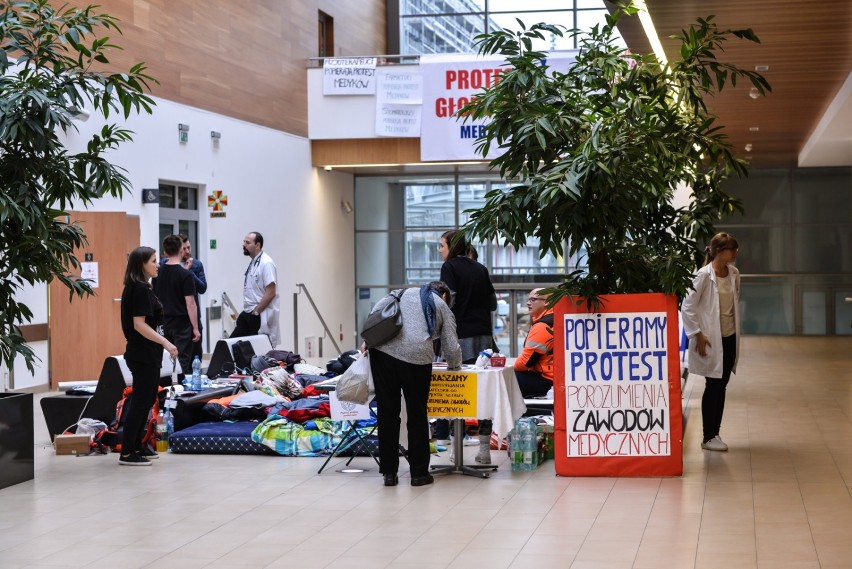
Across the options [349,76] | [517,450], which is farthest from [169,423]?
[349,76]

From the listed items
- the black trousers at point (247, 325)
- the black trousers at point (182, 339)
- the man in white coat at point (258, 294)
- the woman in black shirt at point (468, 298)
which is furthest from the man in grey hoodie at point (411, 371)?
the black trousers at point (247, 325)

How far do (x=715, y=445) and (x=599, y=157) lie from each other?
102 inches

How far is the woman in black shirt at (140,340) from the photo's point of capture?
8.01 m

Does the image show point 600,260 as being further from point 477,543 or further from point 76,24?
point 76,24

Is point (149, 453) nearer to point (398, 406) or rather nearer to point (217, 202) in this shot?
point (398, 406)

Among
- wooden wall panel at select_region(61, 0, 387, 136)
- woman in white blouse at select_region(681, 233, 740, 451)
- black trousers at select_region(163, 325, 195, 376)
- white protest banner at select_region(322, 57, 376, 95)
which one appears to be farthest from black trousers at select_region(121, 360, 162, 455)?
white protest banner at select_region(322, 57, 376, 95)

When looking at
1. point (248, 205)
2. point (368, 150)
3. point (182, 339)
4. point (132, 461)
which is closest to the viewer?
point (132, 461)

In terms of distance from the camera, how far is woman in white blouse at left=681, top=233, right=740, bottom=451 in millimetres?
8398

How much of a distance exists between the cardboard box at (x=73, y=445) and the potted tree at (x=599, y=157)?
3427mm

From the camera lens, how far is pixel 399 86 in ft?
63.2

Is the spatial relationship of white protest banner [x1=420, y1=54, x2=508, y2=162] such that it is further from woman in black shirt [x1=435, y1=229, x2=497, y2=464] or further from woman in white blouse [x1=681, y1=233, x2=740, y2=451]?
woman in white blouse [x1=681, y1=233, x2=740, y2=451]

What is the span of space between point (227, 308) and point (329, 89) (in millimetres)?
4944

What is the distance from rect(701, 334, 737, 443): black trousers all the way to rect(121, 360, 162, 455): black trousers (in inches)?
157

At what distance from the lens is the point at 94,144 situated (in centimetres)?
755
